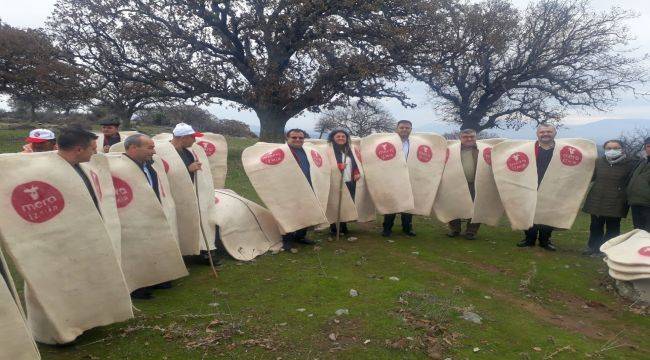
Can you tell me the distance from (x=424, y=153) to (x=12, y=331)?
6.83 m

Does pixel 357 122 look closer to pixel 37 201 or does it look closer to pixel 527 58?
pixel 527 58

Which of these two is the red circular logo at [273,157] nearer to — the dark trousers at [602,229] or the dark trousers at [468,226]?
the dark trousers at [468,226]

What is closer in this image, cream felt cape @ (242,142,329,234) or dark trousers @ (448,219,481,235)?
cream felt cape @ (242,142,329,234)

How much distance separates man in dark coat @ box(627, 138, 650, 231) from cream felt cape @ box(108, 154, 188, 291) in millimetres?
6450

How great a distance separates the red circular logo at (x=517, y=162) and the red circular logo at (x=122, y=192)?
19.7ft

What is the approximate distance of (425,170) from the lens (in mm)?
8555

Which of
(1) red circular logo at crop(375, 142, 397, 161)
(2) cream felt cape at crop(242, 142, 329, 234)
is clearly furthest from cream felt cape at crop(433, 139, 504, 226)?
(2) cream felt cape at crop(242, 142, 329, 234)

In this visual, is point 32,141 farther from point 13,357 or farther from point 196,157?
point 13,357

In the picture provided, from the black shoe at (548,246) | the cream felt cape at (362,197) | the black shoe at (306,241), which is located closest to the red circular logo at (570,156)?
the black shoe at (548,246)

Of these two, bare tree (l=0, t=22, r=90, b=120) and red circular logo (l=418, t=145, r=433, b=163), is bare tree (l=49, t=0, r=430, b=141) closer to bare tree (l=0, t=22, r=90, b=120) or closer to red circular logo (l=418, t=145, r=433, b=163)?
bare tree (l=0, t=22, r=90, b=120)

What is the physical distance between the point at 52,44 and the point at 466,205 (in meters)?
17.5

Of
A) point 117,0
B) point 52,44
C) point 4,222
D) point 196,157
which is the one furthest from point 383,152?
point 52,44

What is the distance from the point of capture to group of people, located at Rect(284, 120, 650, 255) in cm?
695

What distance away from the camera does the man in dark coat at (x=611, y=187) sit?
729cm
